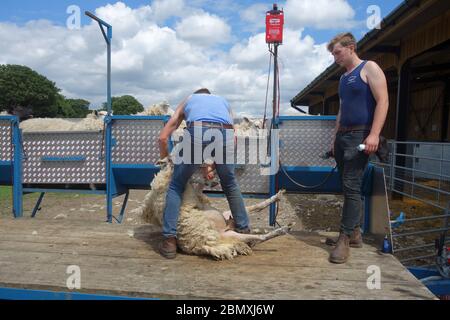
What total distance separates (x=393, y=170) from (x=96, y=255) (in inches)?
346

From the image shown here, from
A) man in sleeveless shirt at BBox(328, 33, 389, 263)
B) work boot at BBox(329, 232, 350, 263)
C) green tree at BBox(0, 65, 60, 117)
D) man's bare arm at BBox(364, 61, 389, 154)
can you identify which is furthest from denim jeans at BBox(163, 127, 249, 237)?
green tree at BBox(0, 65, 60, 117)

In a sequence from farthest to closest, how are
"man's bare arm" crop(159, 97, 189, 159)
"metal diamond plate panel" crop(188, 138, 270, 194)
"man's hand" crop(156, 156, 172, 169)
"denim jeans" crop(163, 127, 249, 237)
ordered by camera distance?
"metal diamond plate panel" crop(188, 138, 270, 194)
"man's hand" crop(156, 156, 172, 169)
"man's bare arm" crop(159, 97, 189, 159)
"denim jeans" crop(163, 127, 249, 237)

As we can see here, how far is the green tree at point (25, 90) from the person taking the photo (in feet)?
126

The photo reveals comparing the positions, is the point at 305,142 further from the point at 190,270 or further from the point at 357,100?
the point at 190,270

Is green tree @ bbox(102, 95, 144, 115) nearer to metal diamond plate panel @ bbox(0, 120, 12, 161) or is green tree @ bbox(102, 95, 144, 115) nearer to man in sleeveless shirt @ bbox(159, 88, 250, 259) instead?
metal diamond plate panel @ bbox(0, 120, 12, 161)

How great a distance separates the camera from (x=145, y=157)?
5215mm

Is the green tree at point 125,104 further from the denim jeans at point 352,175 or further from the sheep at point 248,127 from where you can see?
the denim jeans at point 352,175

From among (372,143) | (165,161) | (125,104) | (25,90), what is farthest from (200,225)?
(125,104)

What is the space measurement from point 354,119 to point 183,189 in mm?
1711

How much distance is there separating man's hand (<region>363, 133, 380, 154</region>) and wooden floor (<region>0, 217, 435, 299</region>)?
0.99 m

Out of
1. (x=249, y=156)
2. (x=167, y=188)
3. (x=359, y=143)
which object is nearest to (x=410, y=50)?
(x=249, y=156)

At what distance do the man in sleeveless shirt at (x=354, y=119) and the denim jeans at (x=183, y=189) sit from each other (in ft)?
3.25

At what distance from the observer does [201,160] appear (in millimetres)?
3480

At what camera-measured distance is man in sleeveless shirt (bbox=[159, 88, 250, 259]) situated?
342 centimetres
